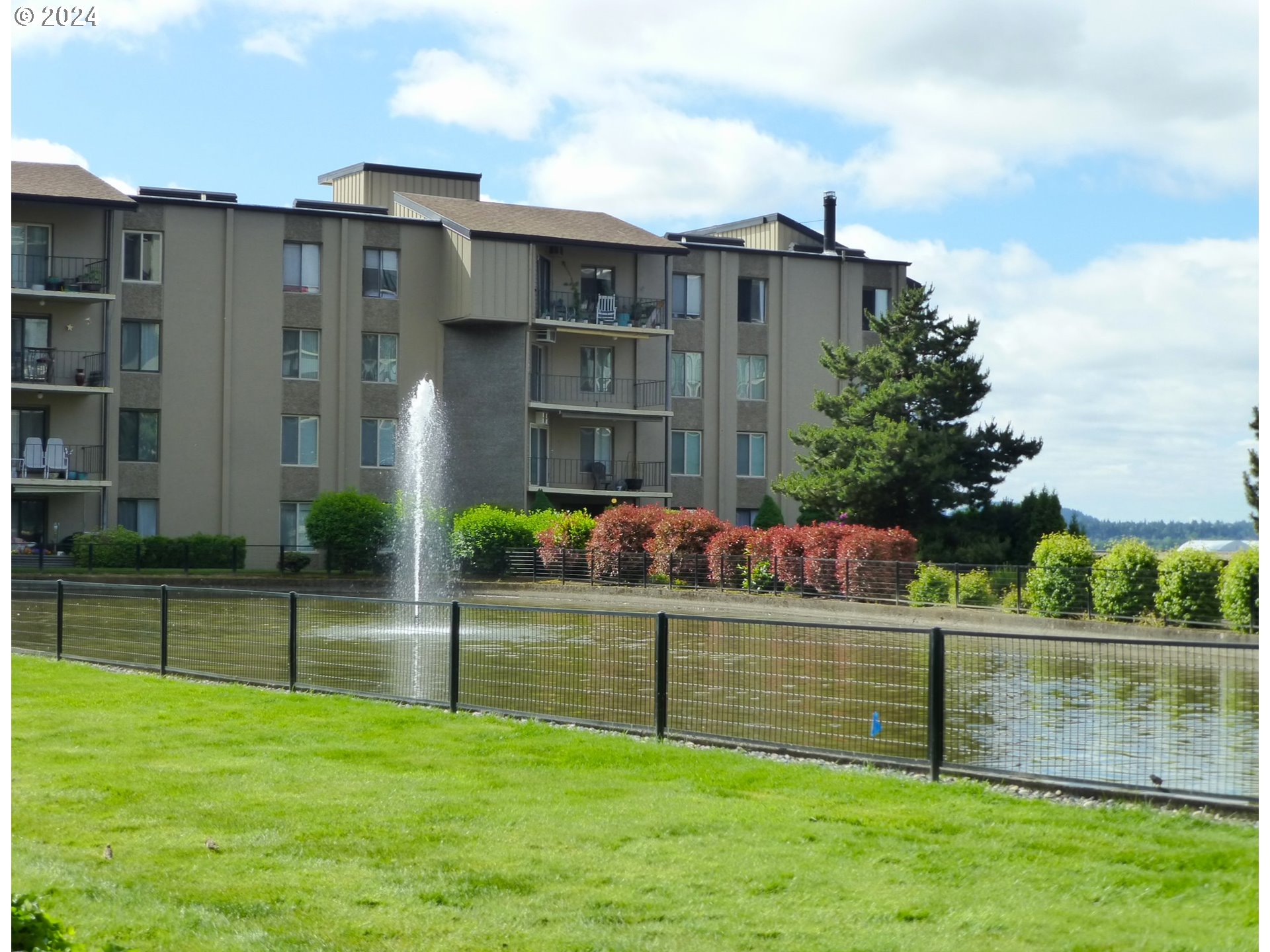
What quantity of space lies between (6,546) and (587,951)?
119 inches

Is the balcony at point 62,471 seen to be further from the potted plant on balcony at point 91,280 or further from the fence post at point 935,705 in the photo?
the fence post at point 935,705

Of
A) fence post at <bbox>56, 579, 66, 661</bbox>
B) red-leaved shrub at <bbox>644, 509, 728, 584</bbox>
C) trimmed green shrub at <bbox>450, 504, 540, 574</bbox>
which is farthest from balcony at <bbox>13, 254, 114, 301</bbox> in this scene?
fence post at <bbox>56, 579, 66, 661</bbox>

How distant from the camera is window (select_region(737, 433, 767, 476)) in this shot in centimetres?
5822

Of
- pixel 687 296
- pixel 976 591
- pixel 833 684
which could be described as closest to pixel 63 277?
pixel 687 296

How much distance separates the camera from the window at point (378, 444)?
2034 inches

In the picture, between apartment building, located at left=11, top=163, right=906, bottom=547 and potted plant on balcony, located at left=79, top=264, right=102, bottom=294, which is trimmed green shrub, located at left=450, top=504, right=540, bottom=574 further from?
potted plant on balcony, located at left=79, top=264, right=102, bottom=294

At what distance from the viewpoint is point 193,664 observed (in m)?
16.2

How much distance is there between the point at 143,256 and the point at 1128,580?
35.1 m

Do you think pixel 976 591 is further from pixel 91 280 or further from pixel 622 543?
pixel 91 280

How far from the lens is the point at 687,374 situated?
190 feet

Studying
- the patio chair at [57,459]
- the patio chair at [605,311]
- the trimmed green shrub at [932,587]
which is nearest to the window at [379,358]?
the patio chair at [605,311]

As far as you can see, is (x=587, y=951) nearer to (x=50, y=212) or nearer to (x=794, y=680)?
(x=794, y=680)

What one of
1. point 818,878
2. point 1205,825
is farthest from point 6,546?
point 1205,825

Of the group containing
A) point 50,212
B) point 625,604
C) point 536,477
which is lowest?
point 625,604
